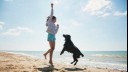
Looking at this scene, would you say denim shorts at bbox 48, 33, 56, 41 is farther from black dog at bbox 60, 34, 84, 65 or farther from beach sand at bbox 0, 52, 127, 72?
black dog at bbox 60, 34, 84, 65

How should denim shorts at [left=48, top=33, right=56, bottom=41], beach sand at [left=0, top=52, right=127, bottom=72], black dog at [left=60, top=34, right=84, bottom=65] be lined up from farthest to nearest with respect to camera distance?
black dog at [left=60, top=34, right=84, bottom=65] < denim shorts at [left=48, top=33, right=56, bottom=41] < beach sand at [left=0, top=52, right=127, bottom=72]

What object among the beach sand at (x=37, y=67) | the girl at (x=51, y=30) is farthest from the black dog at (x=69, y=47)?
the girl at (x=51, y=30)

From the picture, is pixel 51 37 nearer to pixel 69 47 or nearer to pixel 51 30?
pixel 51 30

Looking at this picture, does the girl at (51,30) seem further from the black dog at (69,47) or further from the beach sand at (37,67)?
the black dog at (69,47)

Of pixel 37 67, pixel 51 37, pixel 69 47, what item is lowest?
pixel 37 67

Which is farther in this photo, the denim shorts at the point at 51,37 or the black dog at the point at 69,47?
the black dog at the point at 69,47

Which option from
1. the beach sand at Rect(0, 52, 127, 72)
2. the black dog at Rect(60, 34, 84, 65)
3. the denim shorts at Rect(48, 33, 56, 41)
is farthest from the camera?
the black dog at Rect(60, 34, 84, 65)

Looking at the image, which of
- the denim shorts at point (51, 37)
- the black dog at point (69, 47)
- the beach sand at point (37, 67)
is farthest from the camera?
the black dog at point (69, 47)

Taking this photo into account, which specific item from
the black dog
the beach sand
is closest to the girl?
the beach sand

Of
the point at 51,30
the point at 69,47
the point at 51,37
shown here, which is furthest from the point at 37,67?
the point at 69,47

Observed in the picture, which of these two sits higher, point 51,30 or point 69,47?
point 51,30

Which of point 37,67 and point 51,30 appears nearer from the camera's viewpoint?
point 37,67

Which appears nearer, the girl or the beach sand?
the beach sand

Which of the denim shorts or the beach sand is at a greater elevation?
the denim shorts
